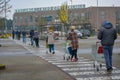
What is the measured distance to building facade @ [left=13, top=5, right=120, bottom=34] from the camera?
101 m

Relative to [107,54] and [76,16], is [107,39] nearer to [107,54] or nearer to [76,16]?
[107,54]

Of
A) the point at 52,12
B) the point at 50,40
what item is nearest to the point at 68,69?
the point at 50,40

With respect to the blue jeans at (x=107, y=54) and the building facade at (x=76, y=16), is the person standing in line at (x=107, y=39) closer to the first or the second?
the blue jeans at (x=107, y=54)

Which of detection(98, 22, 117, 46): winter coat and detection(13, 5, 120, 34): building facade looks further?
detection(13, 5, 120, 34): building facade

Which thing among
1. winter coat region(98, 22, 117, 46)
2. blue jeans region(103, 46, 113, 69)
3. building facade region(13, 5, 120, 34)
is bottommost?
blue jeans region(103, 46, 113, 69)

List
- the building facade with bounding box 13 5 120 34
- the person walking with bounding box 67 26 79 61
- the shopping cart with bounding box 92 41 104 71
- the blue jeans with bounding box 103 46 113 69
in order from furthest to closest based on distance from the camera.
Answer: the building facade with bounding box 13 5 120 34 < the person walking with bounding box 67 26 79 61 < the shopping cart with bounding box 92 41 104 71 < the blue jeans with bounding box 103 46 113 69

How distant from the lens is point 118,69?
15.6 m

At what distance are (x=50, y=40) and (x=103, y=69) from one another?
418 inches

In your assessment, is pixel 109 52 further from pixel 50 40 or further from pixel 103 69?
pixel 50 40

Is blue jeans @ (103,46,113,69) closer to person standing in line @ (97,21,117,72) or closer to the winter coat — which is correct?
person standing in line @ (97,21,117,72)

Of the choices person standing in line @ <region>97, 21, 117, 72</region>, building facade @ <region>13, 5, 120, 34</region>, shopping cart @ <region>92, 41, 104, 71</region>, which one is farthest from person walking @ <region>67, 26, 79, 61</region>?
building facade @ <region>13, 5, 120, 34</region>

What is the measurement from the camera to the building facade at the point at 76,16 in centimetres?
10130

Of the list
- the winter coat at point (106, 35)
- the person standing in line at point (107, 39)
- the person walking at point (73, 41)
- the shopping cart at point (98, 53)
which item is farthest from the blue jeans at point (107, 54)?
the person walking at point (73, 41)

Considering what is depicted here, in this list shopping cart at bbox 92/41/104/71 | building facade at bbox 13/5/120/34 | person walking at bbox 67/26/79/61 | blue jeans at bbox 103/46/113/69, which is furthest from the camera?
building facade at bbox 13/5/120/34
